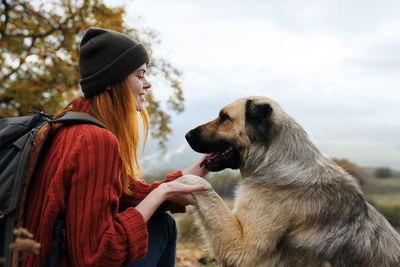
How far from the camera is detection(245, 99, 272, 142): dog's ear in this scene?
291 cm

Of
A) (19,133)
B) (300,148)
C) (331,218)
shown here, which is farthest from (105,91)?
(331,218)

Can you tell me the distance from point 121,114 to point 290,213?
1.45 m

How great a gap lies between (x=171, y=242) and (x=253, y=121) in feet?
4.25

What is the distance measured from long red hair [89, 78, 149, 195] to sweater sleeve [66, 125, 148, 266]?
368 millimetres

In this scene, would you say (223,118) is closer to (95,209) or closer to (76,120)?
(76,120)

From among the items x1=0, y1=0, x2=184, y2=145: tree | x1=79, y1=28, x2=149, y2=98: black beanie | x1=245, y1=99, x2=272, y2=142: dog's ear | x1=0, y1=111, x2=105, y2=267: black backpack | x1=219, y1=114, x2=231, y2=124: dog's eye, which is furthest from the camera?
x1=0, y1=0, x2=184, y2=145: tree

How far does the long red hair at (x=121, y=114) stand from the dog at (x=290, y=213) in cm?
54

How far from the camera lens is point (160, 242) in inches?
106

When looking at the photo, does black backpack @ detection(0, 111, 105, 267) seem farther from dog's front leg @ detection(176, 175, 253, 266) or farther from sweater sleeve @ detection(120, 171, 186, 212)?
dog's front leg @ detection(176, 175, 253, 266)

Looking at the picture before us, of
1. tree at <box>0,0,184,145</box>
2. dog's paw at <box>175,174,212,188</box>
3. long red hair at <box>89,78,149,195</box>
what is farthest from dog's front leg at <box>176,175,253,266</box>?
tree at <box>0,0,184,145</box>

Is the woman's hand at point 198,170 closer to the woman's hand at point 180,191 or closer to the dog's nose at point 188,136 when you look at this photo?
the dog's nose at point 188,136

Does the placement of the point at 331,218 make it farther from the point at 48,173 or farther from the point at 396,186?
the point at 396,186

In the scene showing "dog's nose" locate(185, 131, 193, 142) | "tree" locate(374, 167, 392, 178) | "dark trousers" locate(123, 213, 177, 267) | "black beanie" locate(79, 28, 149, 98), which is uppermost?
"black beanie" locate(79, 28, 149, 98)

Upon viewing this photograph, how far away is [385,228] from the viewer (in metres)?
2.42
